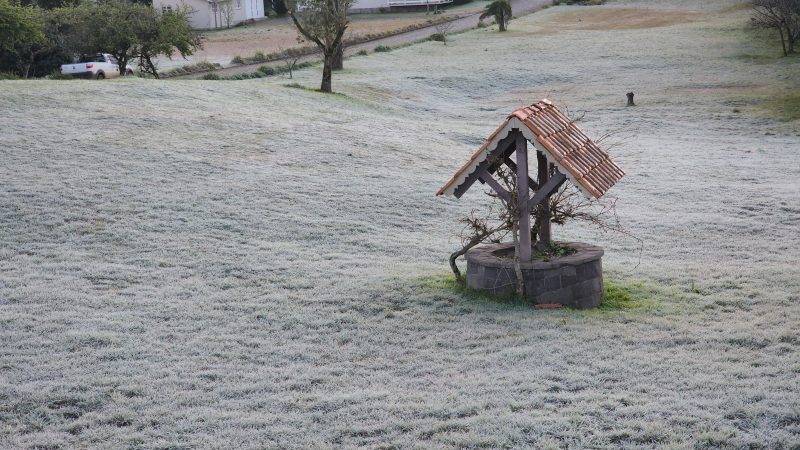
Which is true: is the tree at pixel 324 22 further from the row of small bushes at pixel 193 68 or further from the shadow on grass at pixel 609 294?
the shadow on grass at pixel 609 294

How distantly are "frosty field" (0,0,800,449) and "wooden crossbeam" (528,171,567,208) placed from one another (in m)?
1.62

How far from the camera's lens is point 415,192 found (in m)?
21.6

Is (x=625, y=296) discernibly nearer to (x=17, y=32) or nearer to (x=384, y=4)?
(x=17, y=32)

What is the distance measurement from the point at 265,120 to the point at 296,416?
20662 millimetres

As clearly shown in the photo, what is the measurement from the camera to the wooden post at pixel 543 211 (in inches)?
543

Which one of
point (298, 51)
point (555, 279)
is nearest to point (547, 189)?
point (555, 279)

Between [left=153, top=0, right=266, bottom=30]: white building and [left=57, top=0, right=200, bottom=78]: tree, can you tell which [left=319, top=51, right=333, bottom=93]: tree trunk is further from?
[left=153, top=0, right=266, bottom=30]: white building

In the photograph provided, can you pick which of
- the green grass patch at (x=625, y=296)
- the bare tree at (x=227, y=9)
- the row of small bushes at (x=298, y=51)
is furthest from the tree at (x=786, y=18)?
the bare tree at (x=227, y=9)

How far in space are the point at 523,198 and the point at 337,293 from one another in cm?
310

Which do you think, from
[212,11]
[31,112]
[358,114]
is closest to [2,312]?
[31,112]

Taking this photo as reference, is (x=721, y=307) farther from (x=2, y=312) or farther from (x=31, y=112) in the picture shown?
(x=31, y=112)

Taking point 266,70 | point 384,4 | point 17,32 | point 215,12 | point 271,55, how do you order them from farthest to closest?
point 384,4 → point 215,12 → point 271,55 → point 266,70 → point 17,32

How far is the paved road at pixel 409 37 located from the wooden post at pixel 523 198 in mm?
38777

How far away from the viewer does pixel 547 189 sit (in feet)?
43.3
